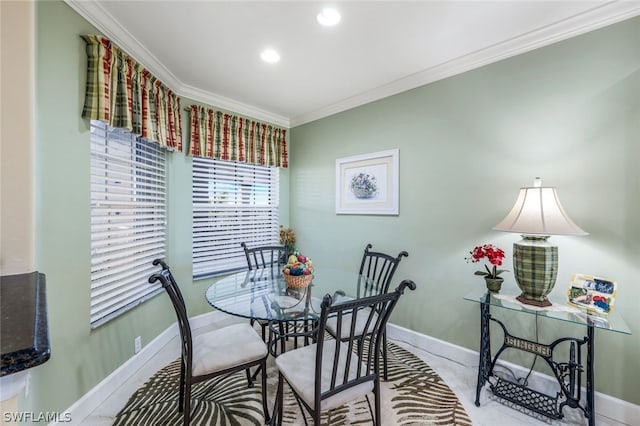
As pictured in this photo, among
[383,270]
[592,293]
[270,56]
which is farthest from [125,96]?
[592,293]

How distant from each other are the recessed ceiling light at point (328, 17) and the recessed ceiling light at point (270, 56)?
21.3 inches

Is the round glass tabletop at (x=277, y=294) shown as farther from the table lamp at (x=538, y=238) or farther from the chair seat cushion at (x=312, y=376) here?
the table lamp at (x=538, y=238)

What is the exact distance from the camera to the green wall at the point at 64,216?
1.52 metres

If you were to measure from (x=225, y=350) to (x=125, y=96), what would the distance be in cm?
199

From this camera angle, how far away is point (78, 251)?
5.75 feet

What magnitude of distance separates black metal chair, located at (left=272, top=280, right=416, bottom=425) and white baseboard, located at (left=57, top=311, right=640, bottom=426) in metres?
1.18

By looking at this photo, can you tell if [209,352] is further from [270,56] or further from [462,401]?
[270,56]

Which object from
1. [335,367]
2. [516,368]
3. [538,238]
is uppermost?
[538,238]

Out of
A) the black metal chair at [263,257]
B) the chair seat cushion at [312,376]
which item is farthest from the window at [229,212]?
the chair seat cushion at [312,376]

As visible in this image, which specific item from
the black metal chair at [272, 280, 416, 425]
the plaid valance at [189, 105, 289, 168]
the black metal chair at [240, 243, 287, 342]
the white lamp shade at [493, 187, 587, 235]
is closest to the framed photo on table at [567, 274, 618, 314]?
the white lamp shade at [493, 187, 587, 235]

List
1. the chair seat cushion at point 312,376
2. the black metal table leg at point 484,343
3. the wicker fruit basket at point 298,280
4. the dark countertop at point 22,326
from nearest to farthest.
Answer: the dark countertop at point 22,326, the chair seat cushion at point 312,376, the black metal table leg at point 484,343, the wicker fruit basket at point 298,280

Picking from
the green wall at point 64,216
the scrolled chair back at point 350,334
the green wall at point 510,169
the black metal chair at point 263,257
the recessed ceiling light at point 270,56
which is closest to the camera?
the scrolled chair back at point 350,334

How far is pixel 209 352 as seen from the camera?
5.48 ft

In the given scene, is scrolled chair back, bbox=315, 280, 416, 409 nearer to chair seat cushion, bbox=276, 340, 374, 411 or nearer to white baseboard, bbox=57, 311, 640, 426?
chair seat cushion, bbox=276, 340, 374, 411
